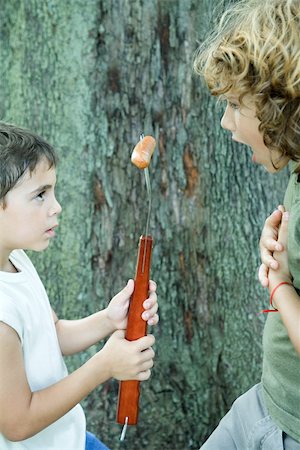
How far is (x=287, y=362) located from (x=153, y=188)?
3.88 ft

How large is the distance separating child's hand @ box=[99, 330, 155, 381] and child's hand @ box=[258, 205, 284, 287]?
376 mm

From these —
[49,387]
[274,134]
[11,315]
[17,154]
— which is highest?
[274,134]

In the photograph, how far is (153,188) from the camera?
3145 mm

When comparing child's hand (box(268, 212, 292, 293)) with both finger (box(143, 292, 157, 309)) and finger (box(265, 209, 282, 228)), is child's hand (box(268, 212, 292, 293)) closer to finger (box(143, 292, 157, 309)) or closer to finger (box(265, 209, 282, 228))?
finger (box(265, 209, 282, 228))

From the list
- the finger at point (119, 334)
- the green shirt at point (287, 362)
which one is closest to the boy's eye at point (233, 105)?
the green shirt at point (287, 362)

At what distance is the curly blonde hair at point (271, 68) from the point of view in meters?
2.05

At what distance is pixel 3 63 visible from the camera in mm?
3141

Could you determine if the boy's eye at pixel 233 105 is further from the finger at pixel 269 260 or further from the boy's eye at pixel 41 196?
the boy's eye at pixel 41 196

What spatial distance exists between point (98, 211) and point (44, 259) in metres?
0.28

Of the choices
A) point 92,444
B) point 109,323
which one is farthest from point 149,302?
point 92,444

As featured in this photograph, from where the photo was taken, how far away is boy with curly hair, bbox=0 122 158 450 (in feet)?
7.07

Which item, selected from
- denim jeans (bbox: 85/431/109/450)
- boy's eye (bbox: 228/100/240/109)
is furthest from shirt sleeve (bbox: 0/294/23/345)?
boy's eye (bbox: 228/100/240/109)

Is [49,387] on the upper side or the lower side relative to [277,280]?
lower

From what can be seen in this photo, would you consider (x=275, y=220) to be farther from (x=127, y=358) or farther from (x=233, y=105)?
(x=127, y=358)
